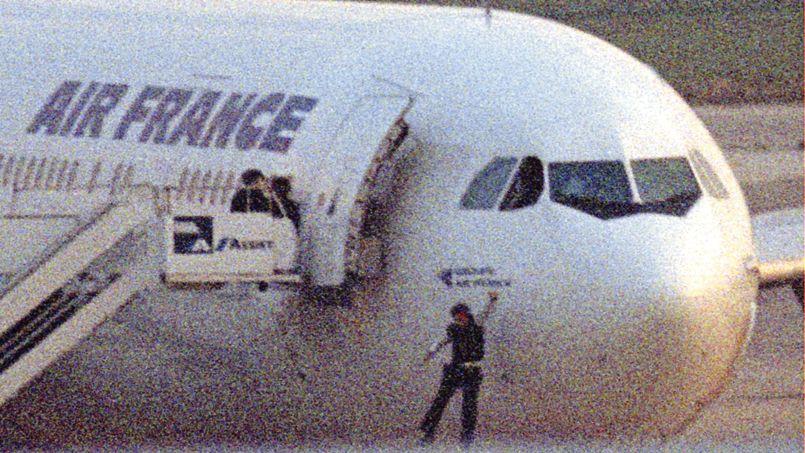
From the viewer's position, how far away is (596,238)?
17109 millimetres

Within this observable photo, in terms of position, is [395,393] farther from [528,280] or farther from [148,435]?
[148,435]

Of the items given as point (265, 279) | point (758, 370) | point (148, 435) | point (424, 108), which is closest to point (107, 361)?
A: point (148, 435)

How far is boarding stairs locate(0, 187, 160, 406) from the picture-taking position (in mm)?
17125

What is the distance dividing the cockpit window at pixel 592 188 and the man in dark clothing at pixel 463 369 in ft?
Answer: 3.42

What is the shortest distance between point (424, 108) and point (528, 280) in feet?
6.06

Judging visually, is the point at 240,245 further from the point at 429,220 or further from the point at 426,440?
the point at 426,440

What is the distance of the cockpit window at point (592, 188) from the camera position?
17391 millimetres

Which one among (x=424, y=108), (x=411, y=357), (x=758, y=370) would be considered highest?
(x=424, y=108)

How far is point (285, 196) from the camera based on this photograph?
1789cm

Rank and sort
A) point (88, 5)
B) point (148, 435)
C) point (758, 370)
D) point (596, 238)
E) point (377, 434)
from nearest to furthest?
point (596, 238) < point (377, 434) < point (148, 435) < point (88, 5) < point (758, 370)

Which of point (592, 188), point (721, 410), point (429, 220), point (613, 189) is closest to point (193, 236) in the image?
point (429, 220)

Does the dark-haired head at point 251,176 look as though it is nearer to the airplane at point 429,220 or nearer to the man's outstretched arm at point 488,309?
the airplane at point 429,220

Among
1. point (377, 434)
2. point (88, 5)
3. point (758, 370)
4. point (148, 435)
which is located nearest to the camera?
point (377, 434)

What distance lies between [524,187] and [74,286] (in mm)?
3834
